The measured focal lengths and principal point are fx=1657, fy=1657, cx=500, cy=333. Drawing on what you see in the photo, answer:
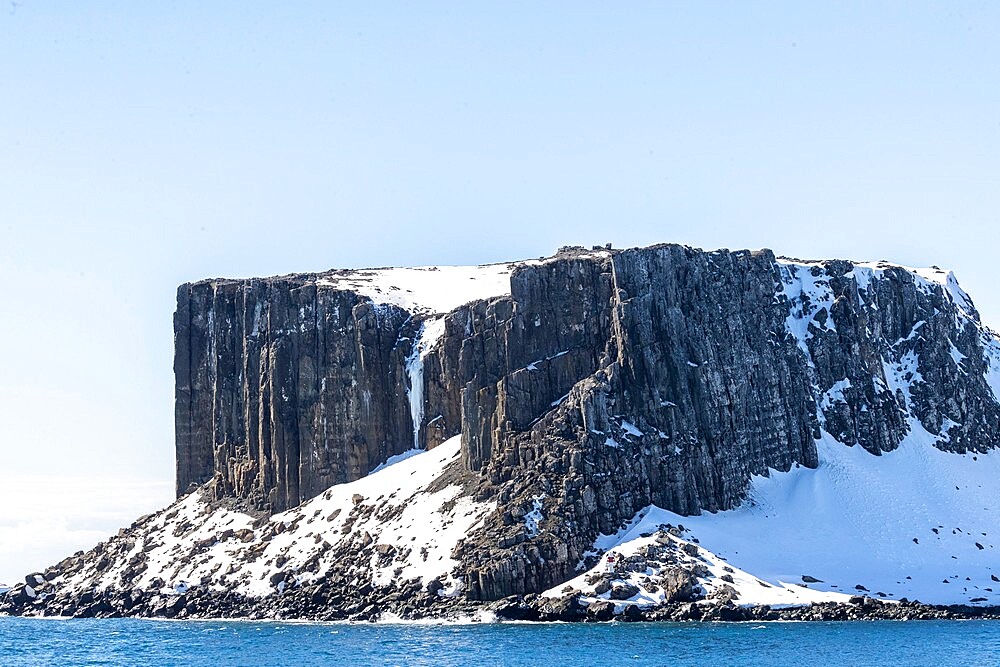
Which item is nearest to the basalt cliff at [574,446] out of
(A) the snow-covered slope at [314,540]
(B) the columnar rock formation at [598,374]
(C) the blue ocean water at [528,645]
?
(B) the columnar rock formation at [598,374]

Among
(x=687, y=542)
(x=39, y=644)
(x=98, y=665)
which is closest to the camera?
(x=98, y=665)

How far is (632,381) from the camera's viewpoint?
156 metres

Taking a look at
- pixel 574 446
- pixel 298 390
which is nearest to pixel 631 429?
pixel 574 446

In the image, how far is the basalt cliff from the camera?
5655 inches

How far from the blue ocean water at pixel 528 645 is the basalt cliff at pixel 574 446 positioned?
8.06 meters

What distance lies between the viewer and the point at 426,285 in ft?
626

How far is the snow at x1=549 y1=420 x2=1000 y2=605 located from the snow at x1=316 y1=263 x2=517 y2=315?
3665 cm

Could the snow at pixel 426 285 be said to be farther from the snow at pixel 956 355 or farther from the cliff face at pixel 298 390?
the snow at pixel 956 355

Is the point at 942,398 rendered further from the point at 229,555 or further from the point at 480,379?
the point at 229,555

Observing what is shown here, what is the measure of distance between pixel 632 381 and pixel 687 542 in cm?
1861

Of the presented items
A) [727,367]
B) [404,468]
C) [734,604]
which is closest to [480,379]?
[404,468]

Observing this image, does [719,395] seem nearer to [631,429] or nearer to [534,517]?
[631,429]

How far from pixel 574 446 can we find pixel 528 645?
1417 inches

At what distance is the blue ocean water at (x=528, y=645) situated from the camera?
356 ft
